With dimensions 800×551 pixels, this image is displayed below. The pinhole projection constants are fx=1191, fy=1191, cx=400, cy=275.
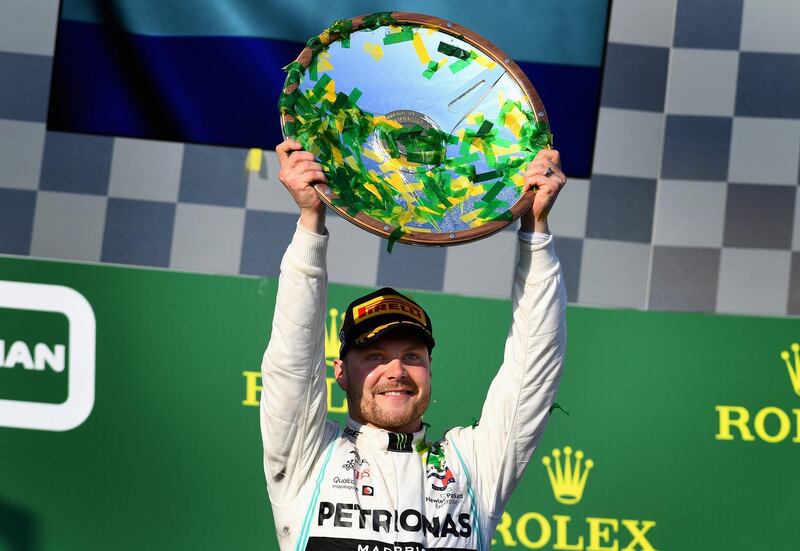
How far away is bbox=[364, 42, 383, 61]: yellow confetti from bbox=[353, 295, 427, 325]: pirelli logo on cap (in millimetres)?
409

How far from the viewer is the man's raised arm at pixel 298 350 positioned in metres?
1.85

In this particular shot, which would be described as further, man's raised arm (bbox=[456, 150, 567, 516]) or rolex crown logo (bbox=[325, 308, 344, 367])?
rolex crown logo (bbox=[325, 308, 344, 367])

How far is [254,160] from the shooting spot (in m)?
2.94

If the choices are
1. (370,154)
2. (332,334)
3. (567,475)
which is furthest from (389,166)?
(567,475)

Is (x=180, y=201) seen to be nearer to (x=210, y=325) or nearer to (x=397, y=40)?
(x=210, y=325)

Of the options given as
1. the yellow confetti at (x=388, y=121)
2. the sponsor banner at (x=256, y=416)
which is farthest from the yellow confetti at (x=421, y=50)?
the sponsor banner at (x=256, y=416)

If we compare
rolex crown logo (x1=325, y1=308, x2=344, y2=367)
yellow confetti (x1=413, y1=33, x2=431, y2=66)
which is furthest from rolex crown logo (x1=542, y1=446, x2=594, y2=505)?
yellow confetti (x1=413, y1=33, x2=431, y2=66)

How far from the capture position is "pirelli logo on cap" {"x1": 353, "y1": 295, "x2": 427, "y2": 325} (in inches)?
79.0

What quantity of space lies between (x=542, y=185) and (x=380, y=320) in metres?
0.35

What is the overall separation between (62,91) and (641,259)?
148 centimetres

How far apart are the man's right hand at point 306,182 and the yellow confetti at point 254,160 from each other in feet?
3.48

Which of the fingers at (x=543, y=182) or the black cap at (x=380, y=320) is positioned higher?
the fingers at (x=543, y=182)

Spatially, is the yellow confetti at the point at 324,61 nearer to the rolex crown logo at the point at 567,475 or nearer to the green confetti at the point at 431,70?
the green confetti at the point at 431,70

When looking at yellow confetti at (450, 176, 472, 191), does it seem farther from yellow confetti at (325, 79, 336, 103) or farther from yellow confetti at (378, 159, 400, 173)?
yellow confetti at (325, 79, 336, 103)
